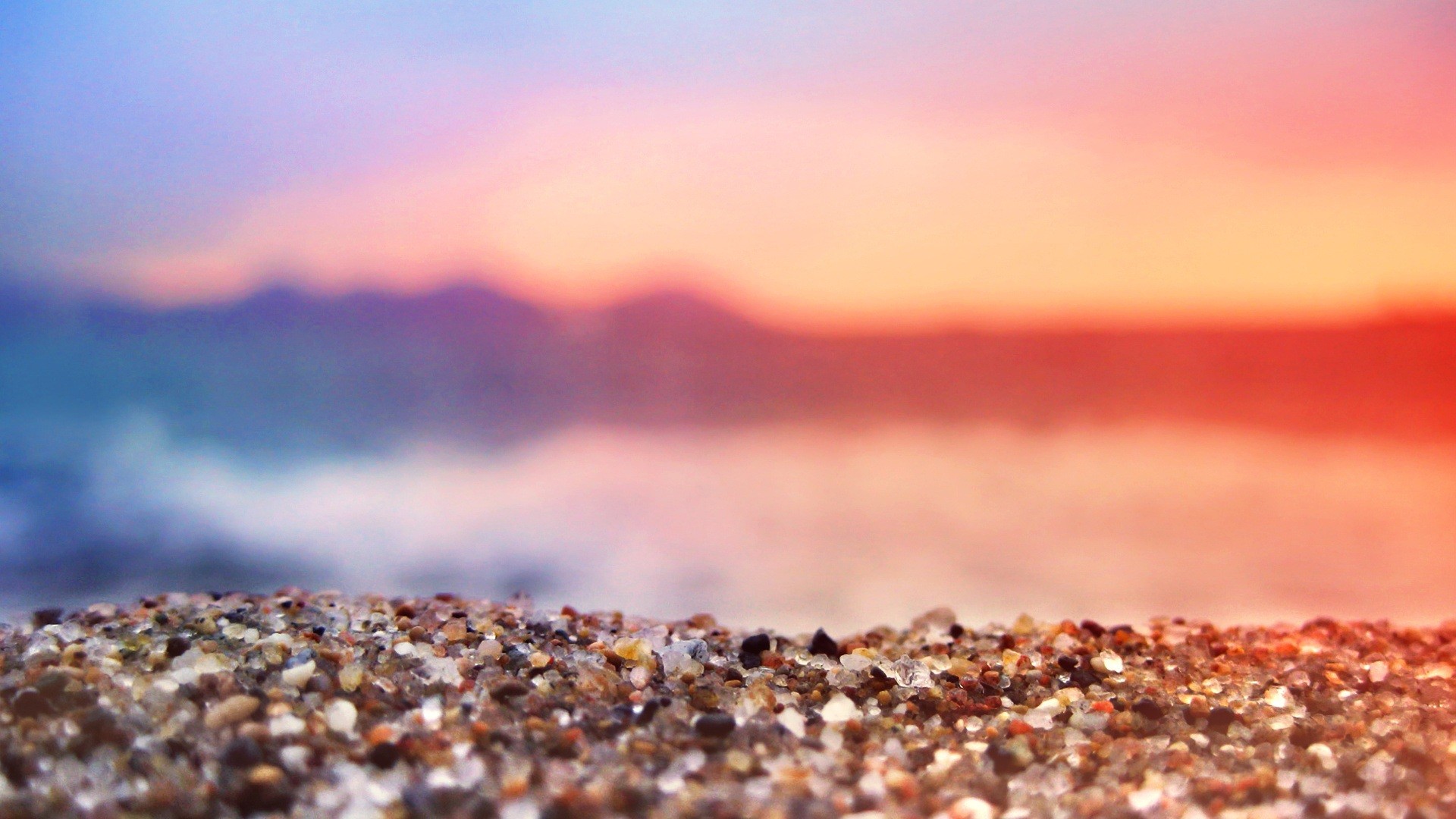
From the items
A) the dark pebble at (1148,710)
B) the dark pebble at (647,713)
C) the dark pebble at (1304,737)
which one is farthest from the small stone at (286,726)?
the dark pebble at (1304,737)

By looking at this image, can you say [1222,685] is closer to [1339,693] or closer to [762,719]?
[1339,693]

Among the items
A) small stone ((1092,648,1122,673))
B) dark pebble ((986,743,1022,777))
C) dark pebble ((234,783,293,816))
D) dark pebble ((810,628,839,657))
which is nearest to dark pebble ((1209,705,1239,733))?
small stone ((1092,648,1122,673))

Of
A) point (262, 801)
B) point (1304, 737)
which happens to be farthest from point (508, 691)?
point (1304, 737)

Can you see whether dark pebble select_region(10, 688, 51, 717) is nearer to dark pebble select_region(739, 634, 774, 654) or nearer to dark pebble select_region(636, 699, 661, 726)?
dark pebble select_region(636, 699, 661, 726)

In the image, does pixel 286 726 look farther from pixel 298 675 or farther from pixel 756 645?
pixel 756 645

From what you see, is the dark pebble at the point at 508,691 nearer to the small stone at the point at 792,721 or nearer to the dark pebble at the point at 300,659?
the dark pebble at the point at 300,659

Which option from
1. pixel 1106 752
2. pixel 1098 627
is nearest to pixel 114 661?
pixel 1106 752
